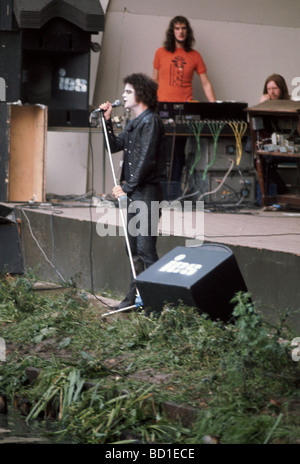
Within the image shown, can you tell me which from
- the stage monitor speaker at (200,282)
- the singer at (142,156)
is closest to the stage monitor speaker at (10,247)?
the singer at (142,156)

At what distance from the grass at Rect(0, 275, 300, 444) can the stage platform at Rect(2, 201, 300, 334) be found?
3.29 ft

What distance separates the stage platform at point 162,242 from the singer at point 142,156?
55 cm

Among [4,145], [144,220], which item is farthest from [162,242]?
[4,145]

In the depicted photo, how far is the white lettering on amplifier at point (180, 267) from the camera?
16.2ft

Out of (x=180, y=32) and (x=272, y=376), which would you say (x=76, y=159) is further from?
(x=272, y=376)

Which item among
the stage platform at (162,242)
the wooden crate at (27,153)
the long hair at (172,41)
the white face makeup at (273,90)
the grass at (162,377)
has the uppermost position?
the long hair at (172,41)

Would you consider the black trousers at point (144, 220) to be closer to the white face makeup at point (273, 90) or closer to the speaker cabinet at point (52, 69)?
the speaker cabinet at point (52, 69)

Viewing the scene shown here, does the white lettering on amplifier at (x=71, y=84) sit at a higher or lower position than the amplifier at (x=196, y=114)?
higher

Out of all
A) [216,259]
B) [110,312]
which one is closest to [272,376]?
[216,259]

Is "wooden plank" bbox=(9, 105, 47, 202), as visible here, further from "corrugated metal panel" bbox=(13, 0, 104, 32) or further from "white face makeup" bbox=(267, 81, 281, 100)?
"white face makeup" bbox=(267, 81, 281, 100)

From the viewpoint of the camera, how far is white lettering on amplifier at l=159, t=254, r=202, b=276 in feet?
16.2

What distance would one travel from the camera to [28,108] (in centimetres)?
1012

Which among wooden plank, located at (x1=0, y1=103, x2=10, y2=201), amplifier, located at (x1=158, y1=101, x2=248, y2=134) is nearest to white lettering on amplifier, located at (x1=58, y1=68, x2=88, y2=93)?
wooden plank, located at (x1=0, y1=103, x2=10, y2=201)

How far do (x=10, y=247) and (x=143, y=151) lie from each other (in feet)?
7.98
